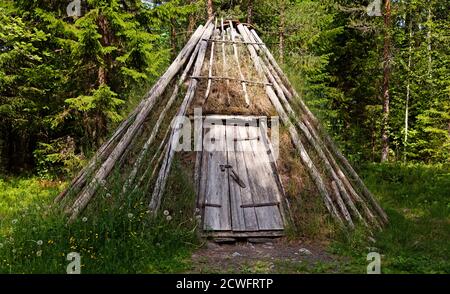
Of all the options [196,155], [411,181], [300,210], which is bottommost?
[411,181]

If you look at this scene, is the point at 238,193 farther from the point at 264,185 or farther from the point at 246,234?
the point at 246,234

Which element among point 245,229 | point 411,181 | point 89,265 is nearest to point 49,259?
point 89,265

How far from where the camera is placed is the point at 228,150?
690 cm

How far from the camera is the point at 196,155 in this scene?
6.66 meters

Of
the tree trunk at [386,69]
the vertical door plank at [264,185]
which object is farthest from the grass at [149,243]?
the tree trunk at [386,69]

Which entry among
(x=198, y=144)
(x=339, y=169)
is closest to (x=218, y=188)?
(x=198, y=144)

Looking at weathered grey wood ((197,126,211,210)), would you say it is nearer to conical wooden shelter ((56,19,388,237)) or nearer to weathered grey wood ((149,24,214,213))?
conical wooden shelter ((56,19,388,237))

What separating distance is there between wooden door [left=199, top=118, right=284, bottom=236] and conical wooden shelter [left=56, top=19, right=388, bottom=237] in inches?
0.6

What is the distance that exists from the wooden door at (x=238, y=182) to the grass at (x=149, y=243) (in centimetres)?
40

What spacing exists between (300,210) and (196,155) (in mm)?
1892

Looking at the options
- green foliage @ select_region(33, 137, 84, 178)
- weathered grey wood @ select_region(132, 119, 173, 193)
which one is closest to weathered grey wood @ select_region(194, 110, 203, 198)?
weathered grey wood @ select_region(132, 119, 173, 193)

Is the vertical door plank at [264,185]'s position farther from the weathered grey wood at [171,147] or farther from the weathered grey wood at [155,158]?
the weathered grey wood at [155,158]
